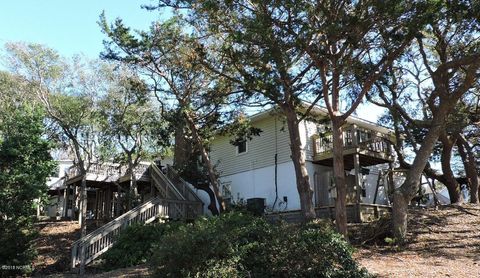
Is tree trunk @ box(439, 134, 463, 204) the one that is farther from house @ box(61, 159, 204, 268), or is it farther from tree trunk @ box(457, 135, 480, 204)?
house @ box(61, 159, 204, 268)

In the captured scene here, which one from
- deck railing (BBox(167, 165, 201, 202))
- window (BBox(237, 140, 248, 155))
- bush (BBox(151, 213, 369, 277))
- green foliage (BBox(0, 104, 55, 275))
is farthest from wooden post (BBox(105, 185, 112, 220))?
bush (BBox(151, 213, 369, 277))

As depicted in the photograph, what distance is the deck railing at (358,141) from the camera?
20069mm

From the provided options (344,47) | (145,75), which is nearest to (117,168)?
(145,75)

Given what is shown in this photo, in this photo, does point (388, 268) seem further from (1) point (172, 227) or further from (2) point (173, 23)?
(2) point (173, 23)

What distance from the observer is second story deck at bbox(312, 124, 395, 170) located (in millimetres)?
19953

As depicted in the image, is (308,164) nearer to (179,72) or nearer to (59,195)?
(179,72)

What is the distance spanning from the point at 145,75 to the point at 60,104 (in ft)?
20.6

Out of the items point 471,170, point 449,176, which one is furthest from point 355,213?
point 471,170

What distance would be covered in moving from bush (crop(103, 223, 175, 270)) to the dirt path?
714cm

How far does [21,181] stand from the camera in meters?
14.6

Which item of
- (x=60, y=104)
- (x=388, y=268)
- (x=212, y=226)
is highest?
(x=60, y=104)

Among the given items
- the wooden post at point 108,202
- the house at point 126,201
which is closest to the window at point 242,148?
the house at point 126,201

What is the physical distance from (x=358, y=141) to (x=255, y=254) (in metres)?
13.2

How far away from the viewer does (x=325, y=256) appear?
8.34 meters
